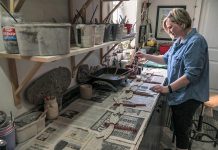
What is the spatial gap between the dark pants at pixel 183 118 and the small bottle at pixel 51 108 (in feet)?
3.41

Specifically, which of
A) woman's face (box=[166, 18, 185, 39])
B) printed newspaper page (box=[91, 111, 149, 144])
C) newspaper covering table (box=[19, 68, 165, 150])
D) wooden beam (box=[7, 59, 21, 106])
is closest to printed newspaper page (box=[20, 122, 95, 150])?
newspaper covering table (box=[19, 68, 165, 150])

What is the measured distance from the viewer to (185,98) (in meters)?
1.59

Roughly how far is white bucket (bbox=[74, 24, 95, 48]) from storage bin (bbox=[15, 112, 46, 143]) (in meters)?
0.49

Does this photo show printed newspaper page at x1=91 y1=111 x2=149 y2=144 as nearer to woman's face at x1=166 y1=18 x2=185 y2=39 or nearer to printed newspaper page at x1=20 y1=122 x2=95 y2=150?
printed newspaper page at x1=20 y1=122 x2=95 y2=150

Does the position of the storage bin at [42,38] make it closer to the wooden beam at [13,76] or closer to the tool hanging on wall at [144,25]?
the wooden beam at [13,76]

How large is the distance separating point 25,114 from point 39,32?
0.63 metres

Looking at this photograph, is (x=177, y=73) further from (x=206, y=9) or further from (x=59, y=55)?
(x=206, y=9)

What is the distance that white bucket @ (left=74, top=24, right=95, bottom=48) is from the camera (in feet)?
3.64

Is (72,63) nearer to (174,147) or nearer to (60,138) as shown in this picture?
(60,138)

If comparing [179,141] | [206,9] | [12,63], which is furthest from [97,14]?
[206,9]

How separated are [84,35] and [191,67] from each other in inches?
33.3

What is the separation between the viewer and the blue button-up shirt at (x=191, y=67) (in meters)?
1.45

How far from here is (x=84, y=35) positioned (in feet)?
3.69

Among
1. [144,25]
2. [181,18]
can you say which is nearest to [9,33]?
[181,18]
